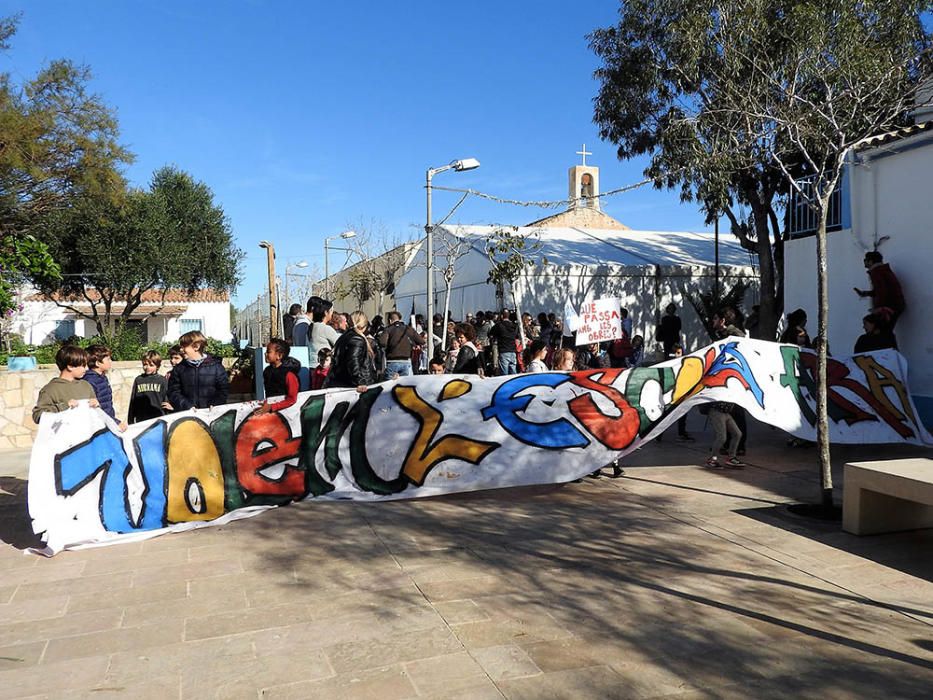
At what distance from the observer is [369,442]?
6.99 metres

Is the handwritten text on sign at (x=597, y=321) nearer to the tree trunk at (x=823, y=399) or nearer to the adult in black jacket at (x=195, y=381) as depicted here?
the tree trunk at (x=823, y=399)

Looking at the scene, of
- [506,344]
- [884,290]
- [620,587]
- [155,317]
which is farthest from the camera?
[155,317]

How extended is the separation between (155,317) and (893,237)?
41878 mm

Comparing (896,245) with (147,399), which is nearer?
(147,399)

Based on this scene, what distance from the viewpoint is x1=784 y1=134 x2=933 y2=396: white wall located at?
10.0m

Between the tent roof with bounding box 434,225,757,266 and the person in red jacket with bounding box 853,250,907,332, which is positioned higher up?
the tent roof with bounding box 434,225,757,266

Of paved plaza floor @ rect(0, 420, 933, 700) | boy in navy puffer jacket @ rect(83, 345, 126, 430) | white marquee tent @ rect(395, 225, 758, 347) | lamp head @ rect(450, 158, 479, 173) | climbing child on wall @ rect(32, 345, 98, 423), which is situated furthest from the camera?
white marquee tent @ rect(395, 225, 758, 347)

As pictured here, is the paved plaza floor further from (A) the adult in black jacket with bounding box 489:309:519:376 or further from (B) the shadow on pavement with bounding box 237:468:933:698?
(A) the adult in black jacket with bounding box 489:309:519:376

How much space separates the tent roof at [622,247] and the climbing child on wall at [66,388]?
649 inches

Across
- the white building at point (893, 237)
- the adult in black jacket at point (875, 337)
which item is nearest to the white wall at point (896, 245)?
the white building at point (893, 237)

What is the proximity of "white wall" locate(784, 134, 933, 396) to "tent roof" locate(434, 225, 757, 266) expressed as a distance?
34.7 ft

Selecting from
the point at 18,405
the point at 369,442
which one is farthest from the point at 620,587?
the point at 18,405

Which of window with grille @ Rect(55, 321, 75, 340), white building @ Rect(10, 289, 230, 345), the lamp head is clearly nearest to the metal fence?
white building @ Rect(10, 289, 230, 345)

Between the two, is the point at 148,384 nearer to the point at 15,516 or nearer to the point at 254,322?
the point at 15,516
